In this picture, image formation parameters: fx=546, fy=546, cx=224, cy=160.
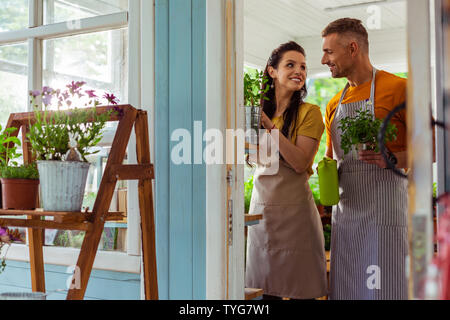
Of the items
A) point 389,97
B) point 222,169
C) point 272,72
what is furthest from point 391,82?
point 222,169

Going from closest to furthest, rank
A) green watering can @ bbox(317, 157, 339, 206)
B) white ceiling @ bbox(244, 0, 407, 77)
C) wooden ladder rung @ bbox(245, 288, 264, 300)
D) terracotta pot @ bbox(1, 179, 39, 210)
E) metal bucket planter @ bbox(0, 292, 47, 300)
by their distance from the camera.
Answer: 1. metal bucket planter @ bbox(0, 292, 47, 300)
2. terracotta pot @ bbox(1, 179, 39, 210)
3. wooden ladder rung @ bbox(245, 288, 264, 300)
4. green watering can @ bbox(317, 157, 339, 206)
5. white ceiling @ bbox(244, 0, 407, 77)

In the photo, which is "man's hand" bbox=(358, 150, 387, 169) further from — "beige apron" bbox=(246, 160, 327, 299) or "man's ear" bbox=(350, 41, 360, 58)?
"man's ear" bbox=(350, 41, 360, 58)

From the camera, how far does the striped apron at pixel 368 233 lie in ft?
7.89

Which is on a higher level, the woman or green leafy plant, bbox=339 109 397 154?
green leafy plant, bbox=339 109 397 154

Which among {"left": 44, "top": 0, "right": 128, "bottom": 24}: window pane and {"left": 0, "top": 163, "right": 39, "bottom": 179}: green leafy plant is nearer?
{"left": 0, "top": 163, "right": 39, "bottom": 179}: green leafy plant

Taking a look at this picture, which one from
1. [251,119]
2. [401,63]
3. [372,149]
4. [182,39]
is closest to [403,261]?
[372,149]

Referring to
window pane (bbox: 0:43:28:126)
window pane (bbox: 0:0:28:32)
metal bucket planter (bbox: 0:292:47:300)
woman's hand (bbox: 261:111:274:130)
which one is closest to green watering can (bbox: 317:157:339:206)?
woman's hand (bbox: 261:111:274:130)

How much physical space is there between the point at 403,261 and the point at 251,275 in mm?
723

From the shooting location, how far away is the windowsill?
2.23 m

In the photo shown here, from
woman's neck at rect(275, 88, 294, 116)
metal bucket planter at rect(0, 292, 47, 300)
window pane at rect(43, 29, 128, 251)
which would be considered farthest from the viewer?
woman's neck at rect(275, 88, 294, 116)

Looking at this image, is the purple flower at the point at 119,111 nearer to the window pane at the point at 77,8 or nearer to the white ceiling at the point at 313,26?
the window pane at the point at 77,8

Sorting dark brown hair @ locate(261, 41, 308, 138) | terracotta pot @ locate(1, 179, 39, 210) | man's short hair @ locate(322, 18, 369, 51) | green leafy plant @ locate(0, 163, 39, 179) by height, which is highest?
man's short hair @ locate(322, 18, 369, 51)

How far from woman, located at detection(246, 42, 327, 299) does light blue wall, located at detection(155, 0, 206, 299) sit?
590 millimetres
